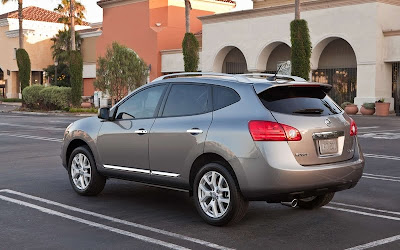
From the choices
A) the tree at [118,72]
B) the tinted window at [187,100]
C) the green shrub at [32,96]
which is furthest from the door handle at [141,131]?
the green shrub at [32,96]

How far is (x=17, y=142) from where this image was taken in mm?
18234

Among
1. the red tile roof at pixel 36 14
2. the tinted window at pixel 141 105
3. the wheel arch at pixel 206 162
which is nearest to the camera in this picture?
the wheel arch at pixel 206 162

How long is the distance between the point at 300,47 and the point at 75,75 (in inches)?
682

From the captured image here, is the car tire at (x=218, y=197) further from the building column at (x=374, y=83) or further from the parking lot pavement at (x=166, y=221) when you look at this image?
the building column at (x=374, y=83)

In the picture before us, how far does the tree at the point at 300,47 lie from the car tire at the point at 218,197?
91.8 feet

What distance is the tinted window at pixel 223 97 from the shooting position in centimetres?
686

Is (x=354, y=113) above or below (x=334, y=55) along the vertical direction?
below

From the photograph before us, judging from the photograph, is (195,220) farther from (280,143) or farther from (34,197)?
(34,197)

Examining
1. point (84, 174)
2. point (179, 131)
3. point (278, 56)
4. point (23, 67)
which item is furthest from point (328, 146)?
point (23, 67)

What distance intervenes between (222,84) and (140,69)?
3461cm

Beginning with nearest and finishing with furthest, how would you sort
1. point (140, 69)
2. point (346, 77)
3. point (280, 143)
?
point (280, 143) < point (346, 77) < point (140, 69)

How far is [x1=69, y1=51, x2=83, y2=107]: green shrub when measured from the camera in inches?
1687

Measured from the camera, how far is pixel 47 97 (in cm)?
4481

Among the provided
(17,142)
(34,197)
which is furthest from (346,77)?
(34,197)
